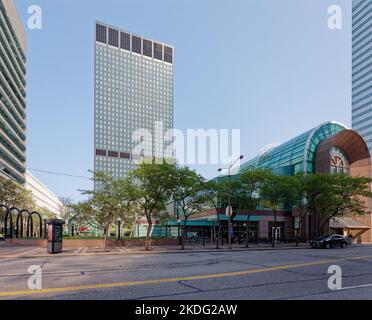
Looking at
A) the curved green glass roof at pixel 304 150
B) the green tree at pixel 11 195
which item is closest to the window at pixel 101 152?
the green tree at pixel 11 195

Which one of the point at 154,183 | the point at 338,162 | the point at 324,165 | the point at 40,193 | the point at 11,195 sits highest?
the point at 338,162

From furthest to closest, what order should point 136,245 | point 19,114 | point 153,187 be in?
point 19,114 < point 136,245 < point 153,187

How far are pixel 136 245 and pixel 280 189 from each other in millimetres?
17765

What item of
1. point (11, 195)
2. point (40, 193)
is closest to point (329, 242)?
point (11, 195)

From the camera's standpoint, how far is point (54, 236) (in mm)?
26344

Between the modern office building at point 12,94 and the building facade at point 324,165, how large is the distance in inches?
2231

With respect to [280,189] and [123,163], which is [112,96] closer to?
[123,163]

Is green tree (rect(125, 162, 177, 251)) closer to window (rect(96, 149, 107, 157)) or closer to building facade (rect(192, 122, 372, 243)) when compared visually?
building facade (rect(192, 122, 372, 243))

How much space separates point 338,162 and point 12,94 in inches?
3250

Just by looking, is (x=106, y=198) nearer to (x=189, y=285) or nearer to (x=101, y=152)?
(x=189, y=285)

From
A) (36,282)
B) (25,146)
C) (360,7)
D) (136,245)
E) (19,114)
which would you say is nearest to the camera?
(36,282)

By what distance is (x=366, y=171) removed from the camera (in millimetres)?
57938

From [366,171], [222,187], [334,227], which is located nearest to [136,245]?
[222,187]

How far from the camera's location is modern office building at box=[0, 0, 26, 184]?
8425 cm
